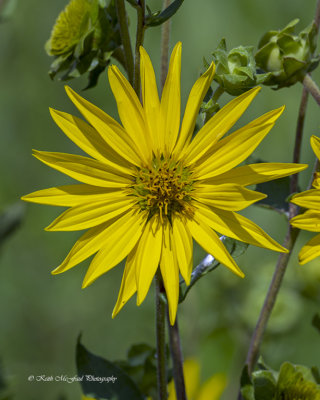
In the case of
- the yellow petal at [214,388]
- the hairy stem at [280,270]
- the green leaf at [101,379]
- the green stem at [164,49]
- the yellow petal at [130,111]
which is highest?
the green stem at [164,49]

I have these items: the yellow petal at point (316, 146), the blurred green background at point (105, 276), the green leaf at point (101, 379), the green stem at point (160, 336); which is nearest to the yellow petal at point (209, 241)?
the green stem at point (160, 336)

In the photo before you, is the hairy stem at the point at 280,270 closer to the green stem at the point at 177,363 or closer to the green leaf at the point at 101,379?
the green stem at the point at 177,363

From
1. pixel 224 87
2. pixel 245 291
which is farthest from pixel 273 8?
pixel 224 87

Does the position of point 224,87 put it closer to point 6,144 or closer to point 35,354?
point 35,354

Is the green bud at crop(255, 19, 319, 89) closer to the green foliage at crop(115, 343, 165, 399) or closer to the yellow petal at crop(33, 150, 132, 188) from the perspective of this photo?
the yellow petal at crop(33, 150, 132, 188)

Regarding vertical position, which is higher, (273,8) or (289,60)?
(273,8)
